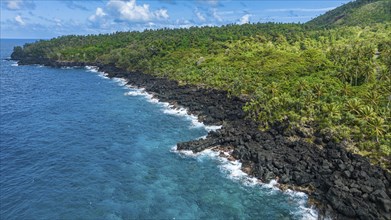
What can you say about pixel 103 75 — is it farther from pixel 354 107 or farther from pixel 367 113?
pixel 367 113

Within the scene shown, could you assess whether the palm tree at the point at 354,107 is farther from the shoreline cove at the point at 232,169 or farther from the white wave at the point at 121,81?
the white wave at the point at 121,81

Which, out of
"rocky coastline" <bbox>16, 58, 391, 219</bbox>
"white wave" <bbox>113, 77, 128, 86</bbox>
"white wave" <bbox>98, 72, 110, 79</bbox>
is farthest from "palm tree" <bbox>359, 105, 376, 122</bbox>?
"white wave" <bbox>98, 72, 110, 79</bbox>

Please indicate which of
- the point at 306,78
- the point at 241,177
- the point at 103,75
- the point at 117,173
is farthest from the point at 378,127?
the point at 103,75

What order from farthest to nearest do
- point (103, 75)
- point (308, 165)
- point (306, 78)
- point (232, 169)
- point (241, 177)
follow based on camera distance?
1. point (103, 75)
2. point (306, 78)
3. point (232, 169)
4. point (308, 165)
5. point (241, 177)

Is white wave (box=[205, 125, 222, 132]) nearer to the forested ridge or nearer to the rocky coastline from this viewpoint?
the rocky coastline

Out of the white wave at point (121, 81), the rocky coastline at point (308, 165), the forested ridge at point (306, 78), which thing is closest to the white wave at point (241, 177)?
the rocky coastline at point (308, 165)

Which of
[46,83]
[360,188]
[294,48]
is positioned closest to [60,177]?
[360,188]

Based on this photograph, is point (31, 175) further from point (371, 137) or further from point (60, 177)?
point (371, 137)
